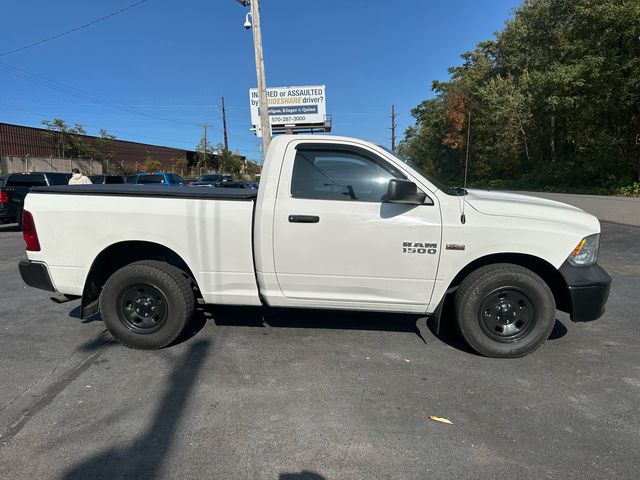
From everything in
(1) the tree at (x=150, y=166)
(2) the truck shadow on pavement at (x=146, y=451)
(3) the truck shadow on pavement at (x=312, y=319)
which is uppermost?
(1) the tree at (x=150, y=166)

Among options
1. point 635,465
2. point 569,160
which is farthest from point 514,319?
point 569,160

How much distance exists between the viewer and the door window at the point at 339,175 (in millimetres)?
3828

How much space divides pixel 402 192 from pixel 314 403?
1810mm

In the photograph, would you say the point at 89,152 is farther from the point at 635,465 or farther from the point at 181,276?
the point at 635,465

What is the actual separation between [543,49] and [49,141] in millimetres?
38239

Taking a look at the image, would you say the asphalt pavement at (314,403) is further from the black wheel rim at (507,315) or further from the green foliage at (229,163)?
the green foliage at (229,163)

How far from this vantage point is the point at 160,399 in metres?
3.23

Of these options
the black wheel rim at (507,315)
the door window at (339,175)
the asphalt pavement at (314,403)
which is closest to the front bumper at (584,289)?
the black wheel rim at (507,315)

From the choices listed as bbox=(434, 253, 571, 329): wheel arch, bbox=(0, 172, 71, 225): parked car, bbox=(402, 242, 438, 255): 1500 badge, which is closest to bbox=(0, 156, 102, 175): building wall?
bbox=(0, 172, 71, 225): parked car

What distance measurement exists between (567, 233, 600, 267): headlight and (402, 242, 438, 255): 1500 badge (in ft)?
3.78

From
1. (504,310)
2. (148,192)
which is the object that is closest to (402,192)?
(504,310)

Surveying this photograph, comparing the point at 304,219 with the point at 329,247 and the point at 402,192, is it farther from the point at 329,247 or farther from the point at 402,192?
the point at 402,192

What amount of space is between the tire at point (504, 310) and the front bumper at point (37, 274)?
3.86m

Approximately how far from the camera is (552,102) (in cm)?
2311
